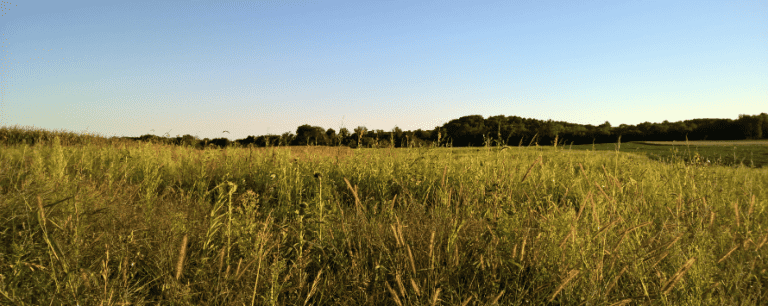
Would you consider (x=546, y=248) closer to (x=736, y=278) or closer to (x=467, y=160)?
(x=736, y=278)

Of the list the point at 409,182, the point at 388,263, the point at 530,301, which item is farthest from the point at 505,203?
the point at 409,182

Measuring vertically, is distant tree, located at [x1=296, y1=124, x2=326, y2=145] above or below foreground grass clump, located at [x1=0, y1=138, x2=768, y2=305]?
above

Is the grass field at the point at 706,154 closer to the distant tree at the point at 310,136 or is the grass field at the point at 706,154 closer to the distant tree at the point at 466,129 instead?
the distant tree at the point at 466,129

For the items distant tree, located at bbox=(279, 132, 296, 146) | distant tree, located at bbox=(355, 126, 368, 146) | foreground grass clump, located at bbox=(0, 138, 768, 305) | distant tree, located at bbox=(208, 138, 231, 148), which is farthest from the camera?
distant tree, located at bbox=(208, 138, 231, 148)

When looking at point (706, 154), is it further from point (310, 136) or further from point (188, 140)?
point (188, 140)

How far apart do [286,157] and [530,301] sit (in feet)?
18.0

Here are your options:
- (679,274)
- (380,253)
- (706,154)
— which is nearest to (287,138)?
(380,253)

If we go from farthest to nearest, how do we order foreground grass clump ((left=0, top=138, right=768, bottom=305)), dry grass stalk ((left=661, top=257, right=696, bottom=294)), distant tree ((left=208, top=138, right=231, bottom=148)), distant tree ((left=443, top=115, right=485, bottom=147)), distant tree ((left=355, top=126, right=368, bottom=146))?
distant tree ((left=443, top=115, right=485, bottom=147)) < distant tree ((left=208, top=138, right=231, bottom=148)) < distant tree ((left=355, top=126, right=368, bottom=146)) < foreground grass clump ((left=0, top=138, right=768, bottom=305)) < dry grass stalk ((left=661, top=257, right=696, bottom=294))

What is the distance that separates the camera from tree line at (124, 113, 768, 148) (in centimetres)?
741

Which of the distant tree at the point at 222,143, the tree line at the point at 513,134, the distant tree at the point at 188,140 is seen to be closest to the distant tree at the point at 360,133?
the tree line at the point at 513,134

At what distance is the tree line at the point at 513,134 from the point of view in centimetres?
741

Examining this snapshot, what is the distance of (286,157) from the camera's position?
672 cm

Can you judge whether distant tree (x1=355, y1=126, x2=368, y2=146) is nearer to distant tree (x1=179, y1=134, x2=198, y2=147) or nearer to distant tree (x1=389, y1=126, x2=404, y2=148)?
distant tree (x1=389, y1=126, x2=404, y2=148)

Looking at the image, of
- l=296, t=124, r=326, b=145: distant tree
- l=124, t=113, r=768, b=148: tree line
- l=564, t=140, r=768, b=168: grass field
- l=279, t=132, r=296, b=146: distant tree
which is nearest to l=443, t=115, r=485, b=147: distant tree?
l=124, t=113, r=768, b=148: tree line
